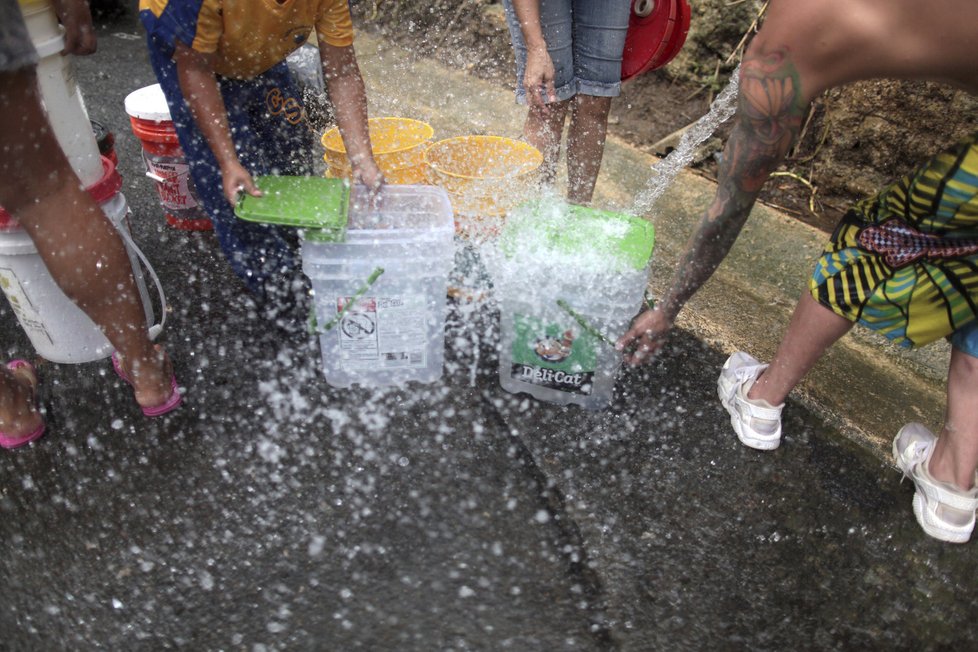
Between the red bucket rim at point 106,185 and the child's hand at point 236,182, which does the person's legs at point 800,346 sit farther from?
the red bucket rim at point 106,185

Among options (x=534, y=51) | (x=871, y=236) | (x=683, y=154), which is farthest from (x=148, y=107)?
(x=871, y=236)

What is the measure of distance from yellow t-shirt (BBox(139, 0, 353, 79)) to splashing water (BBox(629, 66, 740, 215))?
1.56 metres

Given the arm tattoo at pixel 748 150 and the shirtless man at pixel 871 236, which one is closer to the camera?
the shirtless man at pixel 871 236

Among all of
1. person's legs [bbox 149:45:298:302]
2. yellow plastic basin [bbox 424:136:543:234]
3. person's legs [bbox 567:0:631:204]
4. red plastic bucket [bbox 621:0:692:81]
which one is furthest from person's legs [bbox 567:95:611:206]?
person's legs [bbox 149:45:298:302]

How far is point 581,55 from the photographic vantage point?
2.56 metres

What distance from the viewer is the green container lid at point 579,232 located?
1.92 meters

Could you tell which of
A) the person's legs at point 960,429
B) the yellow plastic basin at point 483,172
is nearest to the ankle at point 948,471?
the person's legs at point 960,429

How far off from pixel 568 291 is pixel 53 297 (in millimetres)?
1456

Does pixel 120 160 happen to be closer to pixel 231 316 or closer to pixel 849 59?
pixel 231 316

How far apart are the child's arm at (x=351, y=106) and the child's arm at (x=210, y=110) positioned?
34 centimetres

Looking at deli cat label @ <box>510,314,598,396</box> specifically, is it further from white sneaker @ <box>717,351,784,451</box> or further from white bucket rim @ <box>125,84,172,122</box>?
white bucket rim @ <box>125,84,172,122</box>

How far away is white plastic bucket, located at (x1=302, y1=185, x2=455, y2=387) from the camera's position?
1.94m

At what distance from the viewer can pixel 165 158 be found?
105 inches

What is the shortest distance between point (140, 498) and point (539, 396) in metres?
1.12
